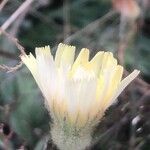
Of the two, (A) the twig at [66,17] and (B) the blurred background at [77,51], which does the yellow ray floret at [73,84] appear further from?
(A) the twig at [66,17]

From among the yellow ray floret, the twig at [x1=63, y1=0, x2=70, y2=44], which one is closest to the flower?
the yellow ray floret

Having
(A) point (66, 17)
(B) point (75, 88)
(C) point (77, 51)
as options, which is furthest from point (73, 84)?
(A) point (66, 17)

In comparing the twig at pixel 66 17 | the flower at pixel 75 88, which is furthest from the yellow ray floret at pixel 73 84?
the twig at pixel 66 17

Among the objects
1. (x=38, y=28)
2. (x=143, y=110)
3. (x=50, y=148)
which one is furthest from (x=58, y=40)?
(x=50, y=148)

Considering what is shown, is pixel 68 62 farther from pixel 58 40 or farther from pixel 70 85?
pixel 58 40

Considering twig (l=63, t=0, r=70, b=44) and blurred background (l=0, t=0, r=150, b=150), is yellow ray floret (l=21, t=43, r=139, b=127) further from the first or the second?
twig (l=63, t=0, r=70, b=44)
